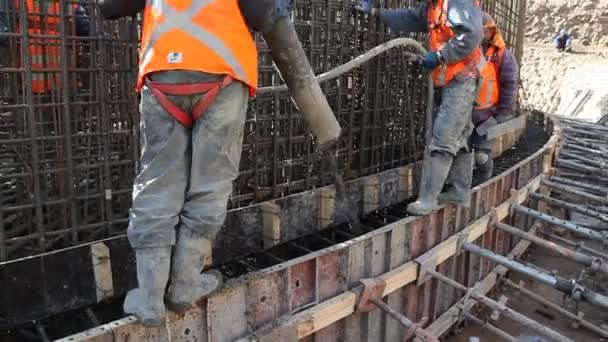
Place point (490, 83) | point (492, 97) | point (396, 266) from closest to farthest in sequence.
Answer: point (396, 266)
point (490, 83)
point (492, 97)

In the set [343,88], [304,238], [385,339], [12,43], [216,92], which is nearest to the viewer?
[216,92]

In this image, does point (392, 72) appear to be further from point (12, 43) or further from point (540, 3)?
point (540, 3)

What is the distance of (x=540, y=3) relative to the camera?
Result: 25.9 m

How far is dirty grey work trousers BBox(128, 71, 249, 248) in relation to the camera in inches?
100

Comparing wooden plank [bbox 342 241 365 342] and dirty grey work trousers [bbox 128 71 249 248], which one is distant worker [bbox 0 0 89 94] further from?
wooden plank [bbox 342 241 365 342]

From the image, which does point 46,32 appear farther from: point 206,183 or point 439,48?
point 439,48

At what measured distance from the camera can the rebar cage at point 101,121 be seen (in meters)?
3.79

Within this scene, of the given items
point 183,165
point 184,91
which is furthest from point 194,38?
point 183,165

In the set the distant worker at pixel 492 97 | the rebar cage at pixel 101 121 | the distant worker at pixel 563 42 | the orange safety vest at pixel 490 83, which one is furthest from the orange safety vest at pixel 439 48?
the distant worker at pixel 563 42

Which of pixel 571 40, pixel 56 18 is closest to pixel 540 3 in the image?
pixel 571 40

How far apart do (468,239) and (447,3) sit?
2.20 meters

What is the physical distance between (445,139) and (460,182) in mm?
572

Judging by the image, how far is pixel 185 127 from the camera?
262cm

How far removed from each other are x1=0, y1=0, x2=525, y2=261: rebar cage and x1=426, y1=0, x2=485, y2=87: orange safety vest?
3.33ft
